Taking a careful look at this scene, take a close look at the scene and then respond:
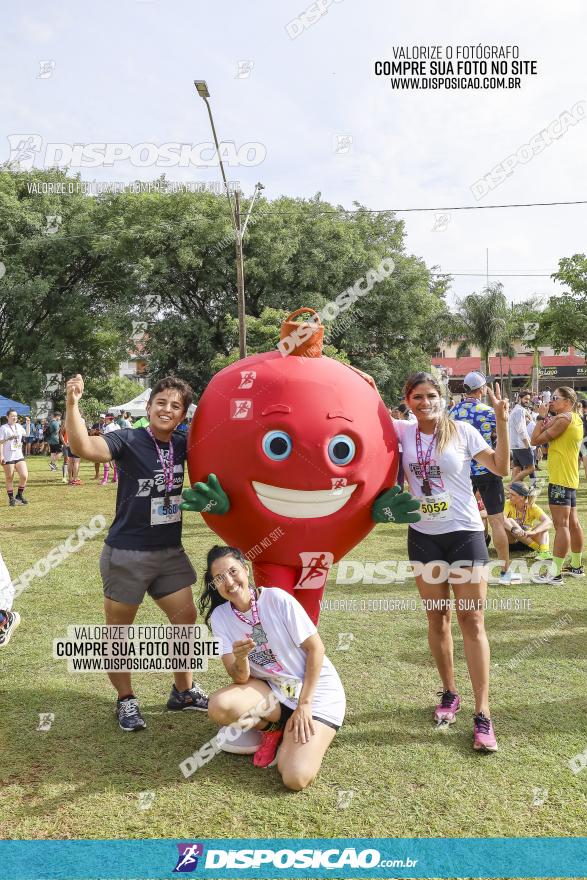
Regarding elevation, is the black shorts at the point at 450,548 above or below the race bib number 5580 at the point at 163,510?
below

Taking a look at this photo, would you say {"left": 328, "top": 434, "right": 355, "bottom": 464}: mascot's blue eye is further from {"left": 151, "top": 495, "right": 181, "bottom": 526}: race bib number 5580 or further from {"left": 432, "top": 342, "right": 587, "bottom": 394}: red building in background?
{"left": 432, "top": 342, "right": 587, "bottom": 394}: red building in background

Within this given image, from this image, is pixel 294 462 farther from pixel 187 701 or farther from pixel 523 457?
pixel 523 457

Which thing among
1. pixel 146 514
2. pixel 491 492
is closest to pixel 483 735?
pixel 146 514

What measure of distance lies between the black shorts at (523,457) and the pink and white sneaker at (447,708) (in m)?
6.01

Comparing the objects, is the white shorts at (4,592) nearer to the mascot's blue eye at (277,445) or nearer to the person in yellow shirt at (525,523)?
the mascot's blue eye at (277,445)

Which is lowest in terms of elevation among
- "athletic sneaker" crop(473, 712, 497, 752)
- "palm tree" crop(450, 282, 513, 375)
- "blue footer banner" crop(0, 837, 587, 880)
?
"blue footer banner" crop(0, 837, 587, 880)

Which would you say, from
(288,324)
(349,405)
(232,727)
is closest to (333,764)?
(232,727)

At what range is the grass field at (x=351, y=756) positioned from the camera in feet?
10.5

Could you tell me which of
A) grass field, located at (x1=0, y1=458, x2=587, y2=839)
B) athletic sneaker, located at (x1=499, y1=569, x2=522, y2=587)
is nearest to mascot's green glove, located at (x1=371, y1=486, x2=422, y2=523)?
grass field, located at (x1=0, y1=458, x2=587, y2=839)

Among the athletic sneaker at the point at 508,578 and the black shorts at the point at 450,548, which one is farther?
the athletic sneaker at the point at 508,578

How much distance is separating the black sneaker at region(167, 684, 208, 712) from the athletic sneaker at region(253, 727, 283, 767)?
751 mm

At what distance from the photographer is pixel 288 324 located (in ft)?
13.4

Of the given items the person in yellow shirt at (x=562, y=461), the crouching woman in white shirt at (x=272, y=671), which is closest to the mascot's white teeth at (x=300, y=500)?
the crouching woman in white shirt at (x=272, y=671)

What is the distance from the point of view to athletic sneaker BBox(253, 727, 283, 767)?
3703 mm
